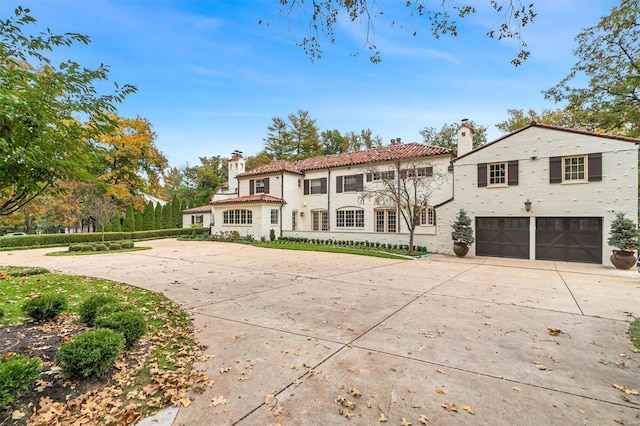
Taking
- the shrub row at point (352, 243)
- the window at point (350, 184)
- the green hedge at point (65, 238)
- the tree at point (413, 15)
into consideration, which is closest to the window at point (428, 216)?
the shrub row at point (352, 243)

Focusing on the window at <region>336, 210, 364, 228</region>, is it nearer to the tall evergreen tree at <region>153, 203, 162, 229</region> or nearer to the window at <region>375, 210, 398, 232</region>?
the window at <region>375, 210, 398, 232</region>

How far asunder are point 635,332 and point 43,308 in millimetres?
9163

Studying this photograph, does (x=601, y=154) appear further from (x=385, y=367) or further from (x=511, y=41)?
(x=385, y=367)

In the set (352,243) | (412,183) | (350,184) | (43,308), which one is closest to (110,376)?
(43,308)

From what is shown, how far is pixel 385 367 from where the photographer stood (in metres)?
3.50

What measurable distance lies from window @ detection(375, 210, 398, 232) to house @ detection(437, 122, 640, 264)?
4.39m

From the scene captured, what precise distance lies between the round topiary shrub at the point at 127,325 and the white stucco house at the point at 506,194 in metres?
15.0

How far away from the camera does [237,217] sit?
77.2 ft

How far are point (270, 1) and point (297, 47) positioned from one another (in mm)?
645

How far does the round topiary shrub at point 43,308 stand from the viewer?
449 centimetres

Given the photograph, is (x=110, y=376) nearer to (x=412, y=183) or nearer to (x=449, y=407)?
(x=449, y=407)

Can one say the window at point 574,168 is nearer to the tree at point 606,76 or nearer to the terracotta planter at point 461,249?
the tree at point 606,76

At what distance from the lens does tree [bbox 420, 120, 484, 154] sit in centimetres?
2922

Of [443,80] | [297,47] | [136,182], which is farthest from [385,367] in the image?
[136,182]
